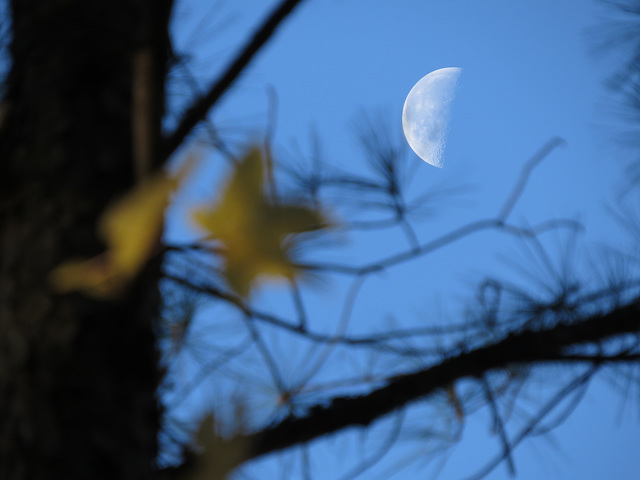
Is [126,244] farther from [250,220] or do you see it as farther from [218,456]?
[218,456]

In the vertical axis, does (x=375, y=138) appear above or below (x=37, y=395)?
above

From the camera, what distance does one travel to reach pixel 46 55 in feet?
2.03

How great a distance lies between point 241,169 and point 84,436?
0.73 ft

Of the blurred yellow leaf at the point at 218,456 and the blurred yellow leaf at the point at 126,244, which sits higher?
the blurred yellow leaf at the point at 126,244

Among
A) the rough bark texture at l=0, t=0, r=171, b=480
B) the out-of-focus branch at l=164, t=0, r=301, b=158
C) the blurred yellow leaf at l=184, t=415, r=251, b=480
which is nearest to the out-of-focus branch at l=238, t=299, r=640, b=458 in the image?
the blurred yellow leaf at l=184, t=415, r=251, b=480

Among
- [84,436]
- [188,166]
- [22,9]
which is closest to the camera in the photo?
[188,166]

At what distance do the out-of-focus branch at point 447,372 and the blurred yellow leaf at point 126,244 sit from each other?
18cm

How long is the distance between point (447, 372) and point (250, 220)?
27cm

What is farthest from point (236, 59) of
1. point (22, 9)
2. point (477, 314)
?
point (477, 314)

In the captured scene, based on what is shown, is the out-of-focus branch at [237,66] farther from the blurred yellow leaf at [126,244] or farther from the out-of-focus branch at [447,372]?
the out-of-focus branch at [447,372]

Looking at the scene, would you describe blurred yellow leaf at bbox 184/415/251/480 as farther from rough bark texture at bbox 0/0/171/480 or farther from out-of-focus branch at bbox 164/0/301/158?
out-of-focus branch at bbox 164/0/301/158

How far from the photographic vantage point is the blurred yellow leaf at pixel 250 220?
396 millimetres

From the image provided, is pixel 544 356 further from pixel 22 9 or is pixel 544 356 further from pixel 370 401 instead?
pixel 22 9

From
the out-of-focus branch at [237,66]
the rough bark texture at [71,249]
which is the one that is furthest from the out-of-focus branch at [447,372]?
the out-of-focus branch at [237,66]
